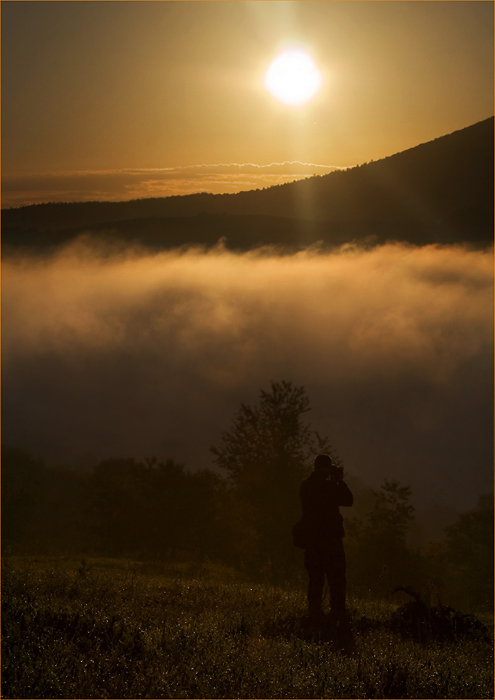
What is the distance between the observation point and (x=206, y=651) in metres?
8.15

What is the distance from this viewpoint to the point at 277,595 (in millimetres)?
12602

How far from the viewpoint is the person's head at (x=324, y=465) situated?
10953mm

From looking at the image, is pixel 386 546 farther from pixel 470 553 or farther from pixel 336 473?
pixel 336 473

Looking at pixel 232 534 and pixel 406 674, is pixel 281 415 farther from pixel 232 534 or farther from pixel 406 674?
pixel 406 674

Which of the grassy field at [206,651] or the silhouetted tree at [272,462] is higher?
the silhouetted tree at [272,462]

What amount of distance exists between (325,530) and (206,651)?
3500 mm

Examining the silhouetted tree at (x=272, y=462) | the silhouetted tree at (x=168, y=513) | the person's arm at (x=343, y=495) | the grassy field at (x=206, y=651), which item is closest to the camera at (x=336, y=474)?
the person's arm at (x=343, y=495)

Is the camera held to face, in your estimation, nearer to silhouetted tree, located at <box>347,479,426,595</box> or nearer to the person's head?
the person's head

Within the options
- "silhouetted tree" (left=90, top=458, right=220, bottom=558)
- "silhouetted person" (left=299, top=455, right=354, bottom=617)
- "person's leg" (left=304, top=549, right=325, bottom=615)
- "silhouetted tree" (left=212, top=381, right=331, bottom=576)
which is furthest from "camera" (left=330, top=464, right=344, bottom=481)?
"silhouetted tree" (left=90, top=458, right=220, bottom=558)

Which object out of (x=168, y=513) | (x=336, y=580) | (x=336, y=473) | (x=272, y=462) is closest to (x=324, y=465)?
(x=336, y=473)

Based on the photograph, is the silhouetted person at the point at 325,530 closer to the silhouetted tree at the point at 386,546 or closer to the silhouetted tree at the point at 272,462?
the silhouetted tree at the point at 272,462

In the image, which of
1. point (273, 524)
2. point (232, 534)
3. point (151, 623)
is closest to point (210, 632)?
point (151, 623)

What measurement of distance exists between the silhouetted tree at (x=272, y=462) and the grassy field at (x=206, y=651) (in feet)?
60.1

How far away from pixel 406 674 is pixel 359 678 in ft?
2.04
